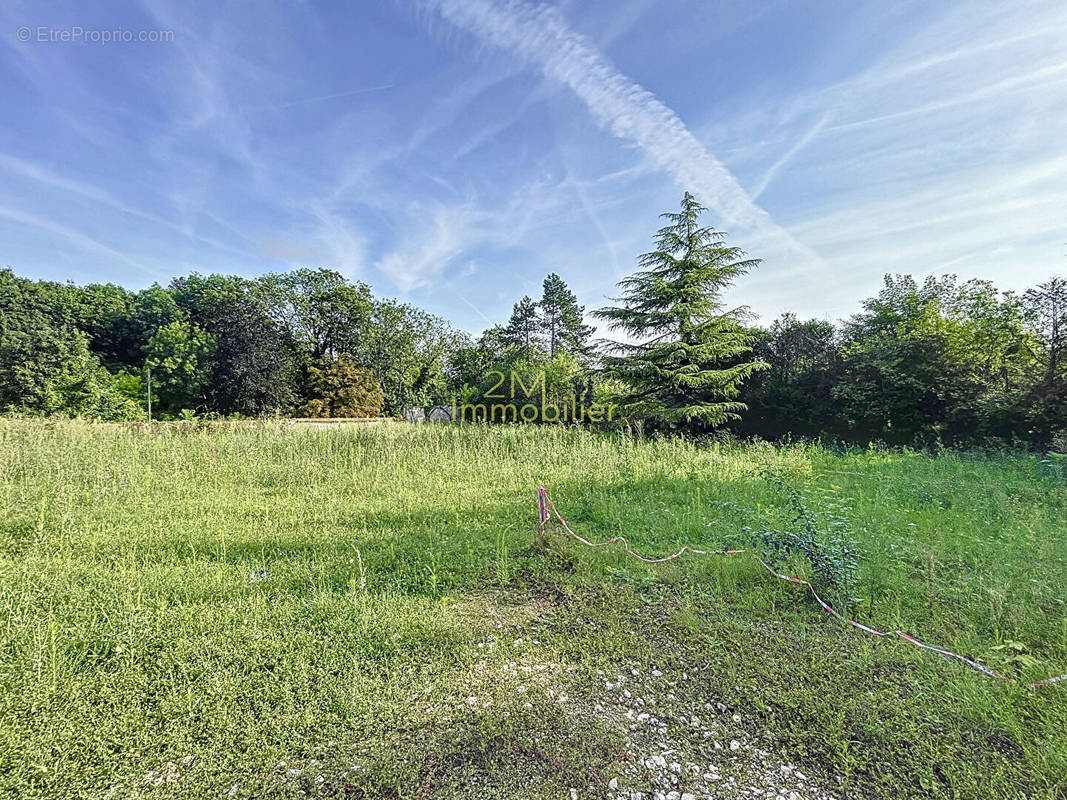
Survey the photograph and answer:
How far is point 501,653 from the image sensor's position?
210cm

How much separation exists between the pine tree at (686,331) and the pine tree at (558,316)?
47.6 feet

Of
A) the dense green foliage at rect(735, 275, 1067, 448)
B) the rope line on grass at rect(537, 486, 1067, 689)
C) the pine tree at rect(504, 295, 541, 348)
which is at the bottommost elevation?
the rope line on grass at rect(537, 486, 1067, 689)

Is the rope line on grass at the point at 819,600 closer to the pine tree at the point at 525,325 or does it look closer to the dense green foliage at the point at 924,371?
the dense green foliage at the point at 924,371

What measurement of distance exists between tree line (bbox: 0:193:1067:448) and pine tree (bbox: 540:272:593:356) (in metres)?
4.75

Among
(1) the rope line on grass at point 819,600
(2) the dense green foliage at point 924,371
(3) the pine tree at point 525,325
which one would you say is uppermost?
(3) the pine tree at point 525,325

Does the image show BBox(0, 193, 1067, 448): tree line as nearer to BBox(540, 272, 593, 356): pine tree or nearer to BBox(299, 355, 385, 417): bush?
BBox(299, 355, 385, 417): bush

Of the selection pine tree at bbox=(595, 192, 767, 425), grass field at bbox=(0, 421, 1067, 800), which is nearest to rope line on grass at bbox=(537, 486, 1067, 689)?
grass field at bbox=(0, 421, 1067, 800)

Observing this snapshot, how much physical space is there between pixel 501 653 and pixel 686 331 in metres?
10.1

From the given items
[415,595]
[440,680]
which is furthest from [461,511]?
[440,680]

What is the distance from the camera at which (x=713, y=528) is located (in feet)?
12.8

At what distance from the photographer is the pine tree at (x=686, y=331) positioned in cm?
1049

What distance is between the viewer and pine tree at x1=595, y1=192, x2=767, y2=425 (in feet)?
34.4

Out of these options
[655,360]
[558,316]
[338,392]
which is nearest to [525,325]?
[558,316]

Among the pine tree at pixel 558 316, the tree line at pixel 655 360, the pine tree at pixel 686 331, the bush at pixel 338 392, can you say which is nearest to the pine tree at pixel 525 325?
the pine tree at pixel 558 316
